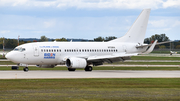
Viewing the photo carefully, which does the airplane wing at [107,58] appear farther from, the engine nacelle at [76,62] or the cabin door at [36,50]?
the cabin door at [36,50]

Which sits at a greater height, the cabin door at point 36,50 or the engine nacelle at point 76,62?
the cabin door at point 36,50

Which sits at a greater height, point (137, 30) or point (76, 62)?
point (137, 30)

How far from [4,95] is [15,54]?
1002 inches

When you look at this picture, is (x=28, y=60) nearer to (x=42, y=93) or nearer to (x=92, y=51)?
(x=92, y=51)

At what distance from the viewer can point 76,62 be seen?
50125 mm

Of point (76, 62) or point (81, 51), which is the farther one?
point (81, 51)

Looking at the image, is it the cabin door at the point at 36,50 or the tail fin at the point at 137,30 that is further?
the tail fin at the point at 137,30

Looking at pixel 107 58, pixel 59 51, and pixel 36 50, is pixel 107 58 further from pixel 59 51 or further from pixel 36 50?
A: pixel 36 50

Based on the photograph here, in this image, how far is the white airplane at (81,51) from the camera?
4941cm

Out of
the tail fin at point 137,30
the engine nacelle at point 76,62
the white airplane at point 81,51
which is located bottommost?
the engine nacelle at point 76,62

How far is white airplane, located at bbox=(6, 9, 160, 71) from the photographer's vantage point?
49.4m

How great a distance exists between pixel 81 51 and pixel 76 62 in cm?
382

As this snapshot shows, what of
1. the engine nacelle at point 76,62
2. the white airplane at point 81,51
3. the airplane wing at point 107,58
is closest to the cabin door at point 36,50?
the white airplane at point 81,51

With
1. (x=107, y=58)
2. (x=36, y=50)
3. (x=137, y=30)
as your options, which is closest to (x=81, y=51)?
(x=107, y=58)
